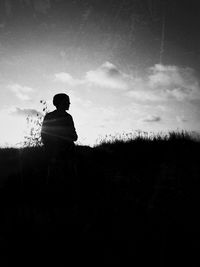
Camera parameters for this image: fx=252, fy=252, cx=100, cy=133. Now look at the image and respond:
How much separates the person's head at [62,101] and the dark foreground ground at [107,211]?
1.29 meters

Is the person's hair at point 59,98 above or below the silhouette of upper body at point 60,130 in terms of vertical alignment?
above

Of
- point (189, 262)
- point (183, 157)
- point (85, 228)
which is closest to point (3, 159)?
point (183, 157)

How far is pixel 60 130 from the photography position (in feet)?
16.7

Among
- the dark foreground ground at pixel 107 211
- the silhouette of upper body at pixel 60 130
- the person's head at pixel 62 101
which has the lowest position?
the dark foreground ground at pixel 107 211

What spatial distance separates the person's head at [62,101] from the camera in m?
5.09

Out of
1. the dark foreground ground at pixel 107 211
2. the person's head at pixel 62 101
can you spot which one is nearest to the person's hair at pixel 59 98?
the person's head at pixel 62 101

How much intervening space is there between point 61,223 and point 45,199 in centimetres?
146

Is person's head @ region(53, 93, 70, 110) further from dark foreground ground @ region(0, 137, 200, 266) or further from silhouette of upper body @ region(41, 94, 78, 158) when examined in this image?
Answer: dark foreground ground @ region(0, 137, 200, 266)

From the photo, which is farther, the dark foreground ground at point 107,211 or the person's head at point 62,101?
the person's head at point 62,101

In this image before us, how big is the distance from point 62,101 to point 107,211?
2.41 meters

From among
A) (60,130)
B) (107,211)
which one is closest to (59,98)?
(60,130)

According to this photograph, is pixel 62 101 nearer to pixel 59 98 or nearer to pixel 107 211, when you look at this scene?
pixel 59 98

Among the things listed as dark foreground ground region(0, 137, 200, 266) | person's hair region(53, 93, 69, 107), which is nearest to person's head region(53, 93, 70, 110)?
person's hair region(53, 93, 69, 107)

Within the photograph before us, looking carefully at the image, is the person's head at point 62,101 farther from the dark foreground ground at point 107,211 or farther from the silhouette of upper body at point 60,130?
the dark foreground ground at point 107,211
